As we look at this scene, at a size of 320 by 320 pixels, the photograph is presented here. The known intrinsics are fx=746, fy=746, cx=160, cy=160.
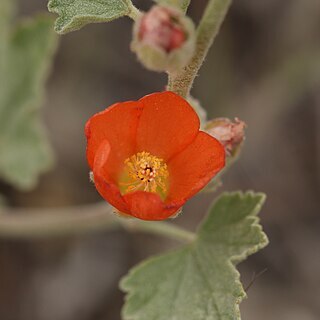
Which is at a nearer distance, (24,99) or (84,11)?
(84,11)

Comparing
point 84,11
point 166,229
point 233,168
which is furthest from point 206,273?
point 233,168

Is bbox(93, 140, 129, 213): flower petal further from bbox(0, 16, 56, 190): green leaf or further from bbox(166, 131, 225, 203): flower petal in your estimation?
bbox(0, 16, 56, 190): green leaf

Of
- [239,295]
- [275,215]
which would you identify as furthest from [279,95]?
[239,295]

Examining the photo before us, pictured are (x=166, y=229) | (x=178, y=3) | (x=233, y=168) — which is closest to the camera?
(x=178, y=3)

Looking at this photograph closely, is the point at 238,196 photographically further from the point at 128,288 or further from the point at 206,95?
the point at 206,95

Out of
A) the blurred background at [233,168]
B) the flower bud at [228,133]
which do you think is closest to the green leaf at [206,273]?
the flower bud at [228,133]

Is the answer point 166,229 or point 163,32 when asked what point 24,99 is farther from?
point 163,32

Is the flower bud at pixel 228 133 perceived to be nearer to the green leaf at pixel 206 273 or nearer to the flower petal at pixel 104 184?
the green leaf at pixel 206 273

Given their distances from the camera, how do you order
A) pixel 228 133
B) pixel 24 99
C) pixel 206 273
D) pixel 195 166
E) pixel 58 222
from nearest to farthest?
pixel 195 166 < pixel 228 133 < pixel 206 273 < pixel 58 222 < pixel 24 99

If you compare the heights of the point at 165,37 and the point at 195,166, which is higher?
the point at 165,37
